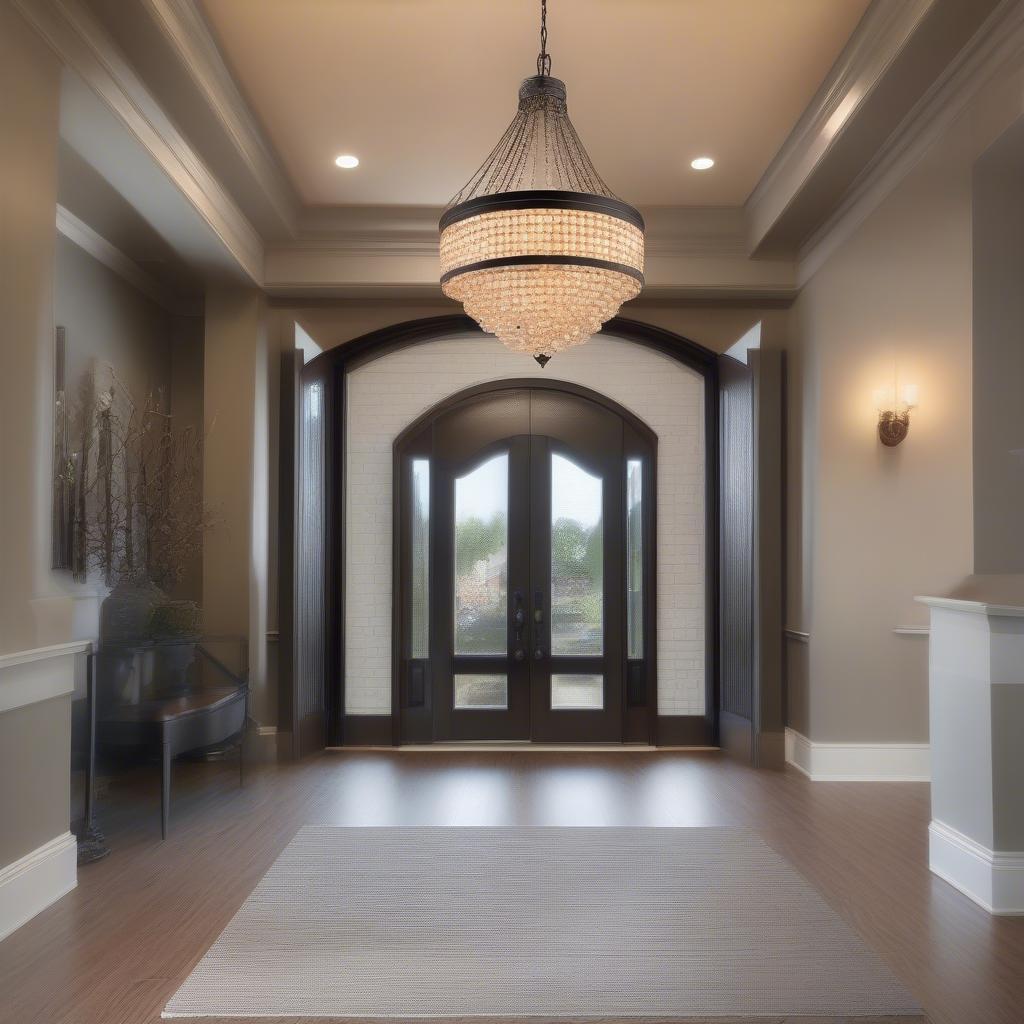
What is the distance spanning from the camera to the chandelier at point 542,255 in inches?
133

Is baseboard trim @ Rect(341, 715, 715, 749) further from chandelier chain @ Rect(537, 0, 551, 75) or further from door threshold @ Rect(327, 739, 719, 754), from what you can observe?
chandelier chain @ Rect(537, 0, 551, 75)

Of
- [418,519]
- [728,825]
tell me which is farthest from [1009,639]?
[418,519]

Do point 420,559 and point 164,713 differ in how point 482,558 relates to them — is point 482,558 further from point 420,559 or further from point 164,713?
point 164,713

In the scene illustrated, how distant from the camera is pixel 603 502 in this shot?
21.6ft

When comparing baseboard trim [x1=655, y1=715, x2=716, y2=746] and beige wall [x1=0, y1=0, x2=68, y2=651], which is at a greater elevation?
beige wall [x1=0, y1=0, x2=68, y2=651]

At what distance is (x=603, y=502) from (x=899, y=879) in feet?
11.0

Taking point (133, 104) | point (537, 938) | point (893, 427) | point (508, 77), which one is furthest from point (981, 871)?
point (133, 104)

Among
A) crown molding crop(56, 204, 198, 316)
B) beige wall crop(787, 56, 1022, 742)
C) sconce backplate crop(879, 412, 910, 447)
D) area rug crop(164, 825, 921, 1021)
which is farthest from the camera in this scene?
sconce backplate crop(879, 412, 910, 447)

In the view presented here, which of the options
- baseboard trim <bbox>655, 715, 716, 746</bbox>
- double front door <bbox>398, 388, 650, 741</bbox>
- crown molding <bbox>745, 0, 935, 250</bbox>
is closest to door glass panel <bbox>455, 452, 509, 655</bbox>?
double front door <bbox>398, 388, 650, 741</bbox>

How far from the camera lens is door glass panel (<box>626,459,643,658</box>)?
657 cm

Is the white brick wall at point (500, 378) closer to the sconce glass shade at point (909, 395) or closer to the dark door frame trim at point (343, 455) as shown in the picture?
the dark door frame trim at point (343, 455)

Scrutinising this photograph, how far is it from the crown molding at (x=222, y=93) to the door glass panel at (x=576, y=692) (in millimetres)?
3407

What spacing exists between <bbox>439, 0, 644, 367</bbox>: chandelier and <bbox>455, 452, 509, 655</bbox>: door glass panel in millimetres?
2871

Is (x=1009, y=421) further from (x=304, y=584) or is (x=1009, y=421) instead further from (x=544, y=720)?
(x=304, y=584)
